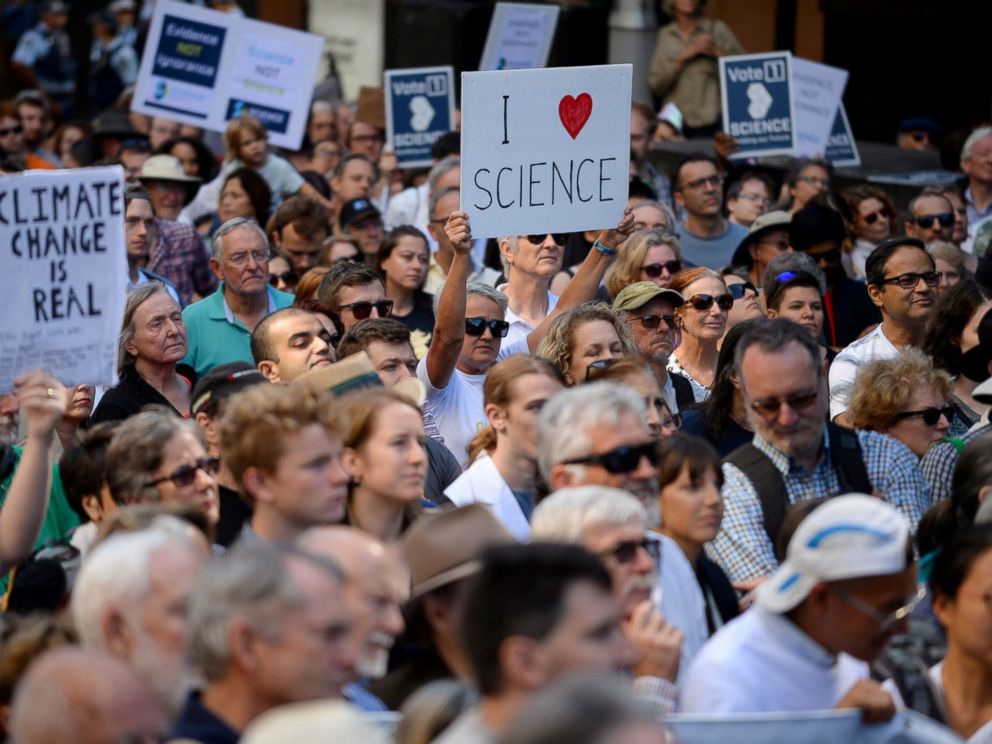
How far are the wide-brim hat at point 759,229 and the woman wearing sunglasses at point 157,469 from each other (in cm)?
584

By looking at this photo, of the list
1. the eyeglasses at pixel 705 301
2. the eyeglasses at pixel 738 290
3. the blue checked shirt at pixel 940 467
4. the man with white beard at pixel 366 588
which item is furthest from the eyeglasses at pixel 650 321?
the man with white beard at pixel 366 588

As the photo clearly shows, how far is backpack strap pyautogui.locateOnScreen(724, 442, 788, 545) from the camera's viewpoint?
579 cm

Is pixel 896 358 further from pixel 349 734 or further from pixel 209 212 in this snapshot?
pixel 209 212

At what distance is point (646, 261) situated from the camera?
9.02 meters

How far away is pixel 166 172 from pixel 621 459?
813 cm

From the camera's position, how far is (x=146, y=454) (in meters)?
5.48

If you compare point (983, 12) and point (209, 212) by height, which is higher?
point (983, 12)

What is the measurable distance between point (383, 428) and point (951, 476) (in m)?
2.10

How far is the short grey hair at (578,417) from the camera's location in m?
5.26

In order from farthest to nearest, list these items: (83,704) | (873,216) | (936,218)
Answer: (873,216) → (936,218) → (83,704)

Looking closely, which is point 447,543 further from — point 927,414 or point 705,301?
point 705,301

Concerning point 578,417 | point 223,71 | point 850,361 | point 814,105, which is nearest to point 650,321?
point 850,361

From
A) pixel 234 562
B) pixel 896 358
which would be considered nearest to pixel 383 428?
pixel 234 562

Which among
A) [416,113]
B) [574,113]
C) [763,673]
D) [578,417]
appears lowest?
[763,673]
